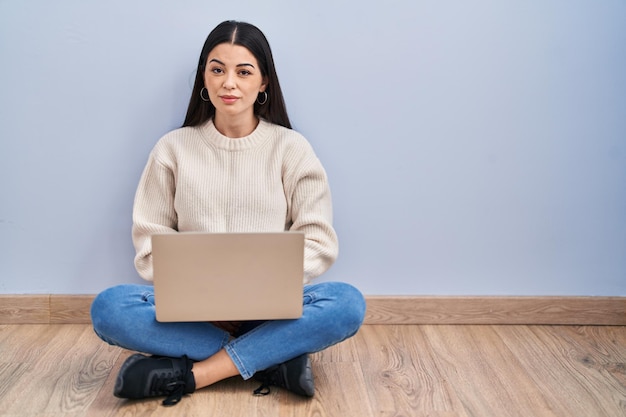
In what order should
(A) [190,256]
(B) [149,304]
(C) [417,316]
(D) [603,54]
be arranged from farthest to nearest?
(C) [417,316] < (D) [603,54] < (B) [149,304] < (A) [190,256]

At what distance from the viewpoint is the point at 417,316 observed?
189 cm

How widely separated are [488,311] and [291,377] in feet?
2.15

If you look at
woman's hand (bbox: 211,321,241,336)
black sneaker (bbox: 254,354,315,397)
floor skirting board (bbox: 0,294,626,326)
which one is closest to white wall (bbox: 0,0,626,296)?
floor skirting board (bbox: 0,294,626,326)

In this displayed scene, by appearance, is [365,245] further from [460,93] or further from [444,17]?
[444,17]

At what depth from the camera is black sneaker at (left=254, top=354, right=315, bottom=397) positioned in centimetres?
146

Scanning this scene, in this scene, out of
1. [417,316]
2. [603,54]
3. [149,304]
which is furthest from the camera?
[417,316]

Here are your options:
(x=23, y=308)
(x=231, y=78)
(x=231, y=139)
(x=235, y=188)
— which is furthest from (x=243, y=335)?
(x=23, y=308)

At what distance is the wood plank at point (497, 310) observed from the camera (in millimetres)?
1877

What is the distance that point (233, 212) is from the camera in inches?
64.6

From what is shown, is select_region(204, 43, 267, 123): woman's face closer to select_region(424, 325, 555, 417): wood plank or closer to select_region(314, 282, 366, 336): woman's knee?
select_region(314, 282, 366, 336): woman's knee

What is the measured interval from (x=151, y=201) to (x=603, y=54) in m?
1.14

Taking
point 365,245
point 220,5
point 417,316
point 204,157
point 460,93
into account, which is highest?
point 220,5

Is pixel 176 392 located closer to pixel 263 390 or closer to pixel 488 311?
pixel 263 390

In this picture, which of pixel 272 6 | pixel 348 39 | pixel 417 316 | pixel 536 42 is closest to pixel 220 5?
pixel 272 6
